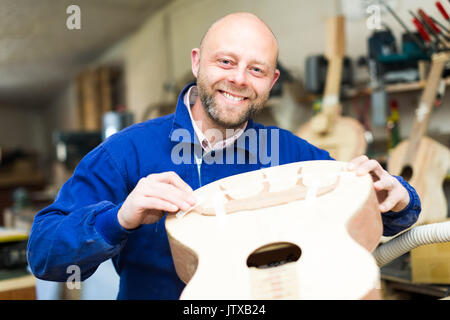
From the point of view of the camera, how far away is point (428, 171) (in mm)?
1850

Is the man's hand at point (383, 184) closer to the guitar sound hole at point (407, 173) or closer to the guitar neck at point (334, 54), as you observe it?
the guitar sound hole at point (407, 173)

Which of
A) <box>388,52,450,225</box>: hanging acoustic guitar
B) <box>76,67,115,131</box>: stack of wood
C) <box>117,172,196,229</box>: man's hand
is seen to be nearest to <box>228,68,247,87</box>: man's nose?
<box>117,172,196,229</box>: man's hand

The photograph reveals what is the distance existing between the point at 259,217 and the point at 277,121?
289cm

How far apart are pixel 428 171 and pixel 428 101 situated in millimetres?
369

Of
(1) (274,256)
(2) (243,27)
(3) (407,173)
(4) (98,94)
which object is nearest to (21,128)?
(4) (98,94)

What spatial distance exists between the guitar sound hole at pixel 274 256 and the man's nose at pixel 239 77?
17.7 inches

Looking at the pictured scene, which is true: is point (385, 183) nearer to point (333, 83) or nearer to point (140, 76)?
point (333, 83)

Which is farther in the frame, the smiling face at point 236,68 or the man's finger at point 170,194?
the smiling face at point 236,68

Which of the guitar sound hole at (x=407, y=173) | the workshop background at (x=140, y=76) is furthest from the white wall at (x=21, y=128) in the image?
the guitar sound hole at (x=407, y=173)

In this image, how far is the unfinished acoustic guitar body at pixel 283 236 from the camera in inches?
21.2

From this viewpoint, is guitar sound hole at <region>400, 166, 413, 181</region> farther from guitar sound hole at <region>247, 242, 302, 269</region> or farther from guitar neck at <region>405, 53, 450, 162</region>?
guitar sound hole at <region>247, 242, 302, 269</region>

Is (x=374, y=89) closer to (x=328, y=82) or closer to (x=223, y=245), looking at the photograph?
(x=328, y=82)

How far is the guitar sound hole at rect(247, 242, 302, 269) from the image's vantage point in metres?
0.71

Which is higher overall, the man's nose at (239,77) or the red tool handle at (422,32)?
the red tool handle at (422,32)
